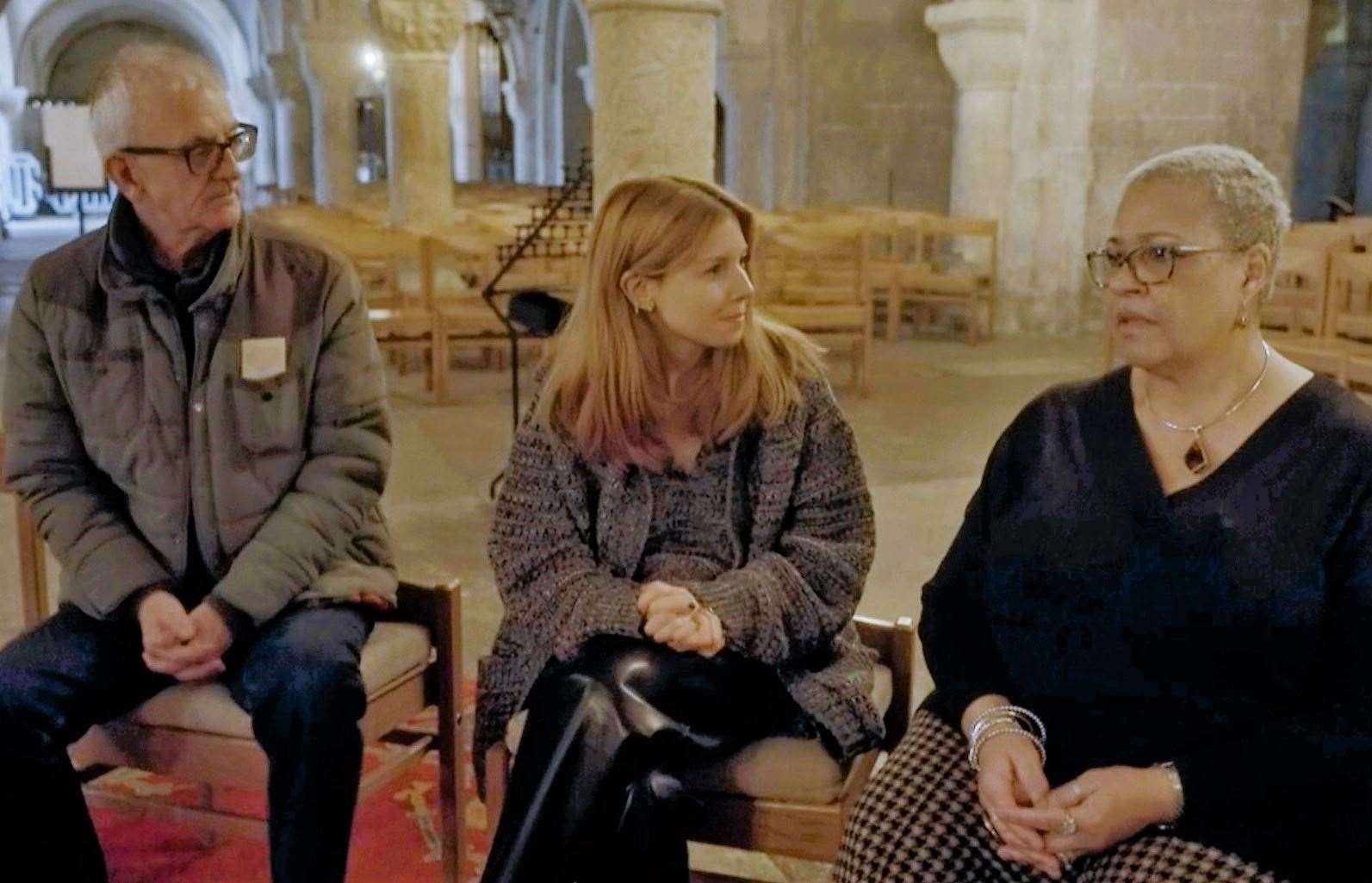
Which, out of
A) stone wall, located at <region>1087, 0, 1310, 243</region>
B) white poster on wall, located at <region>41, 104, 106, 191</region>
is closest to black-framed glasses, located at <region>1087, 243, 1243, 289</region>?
stone wall, located at <region>1087, 0, 1310, 243</region>

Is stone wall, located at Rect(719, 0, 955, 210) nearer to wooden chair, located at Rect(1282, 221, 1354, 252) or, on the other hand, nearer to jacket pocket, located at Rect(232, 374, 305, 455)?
wooden chair, located at Rect(1282, 221, 1354, 252)

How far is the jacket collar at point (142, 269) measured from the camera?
2.11 m

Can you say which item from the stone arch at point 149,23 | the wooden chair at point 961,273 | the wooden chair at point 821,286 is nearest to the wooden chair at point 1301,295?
the wooden chair at point 821,286

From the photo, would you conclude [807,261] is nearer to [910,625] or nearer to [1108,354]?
[1108,354]

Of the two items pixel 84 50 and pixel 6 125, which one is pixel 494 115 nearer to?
pixel 6 125

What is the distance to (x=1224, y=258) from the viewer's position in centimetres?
166

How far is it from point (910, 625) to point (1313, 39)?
43.7ft

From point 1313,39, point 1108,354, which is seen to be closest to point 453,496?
point 1108,354

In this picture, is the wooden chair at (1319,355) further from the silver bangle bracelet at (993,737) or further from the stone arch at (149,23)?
the stone arch at (149,23)

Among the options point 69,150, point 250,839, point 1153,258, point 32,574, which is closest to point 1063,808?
point 1153,258

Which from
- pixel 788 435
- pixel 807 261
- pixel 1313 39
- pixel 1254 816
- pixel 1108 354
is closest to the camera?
pixel 1254 816

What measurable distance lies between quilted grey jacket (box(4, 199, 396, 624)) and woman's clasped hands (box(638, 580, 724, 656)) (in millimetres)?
547

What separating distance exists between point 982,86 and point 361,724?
8.53 m

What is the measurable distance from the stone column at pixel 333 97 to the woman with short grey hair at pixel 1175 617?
518 inches
